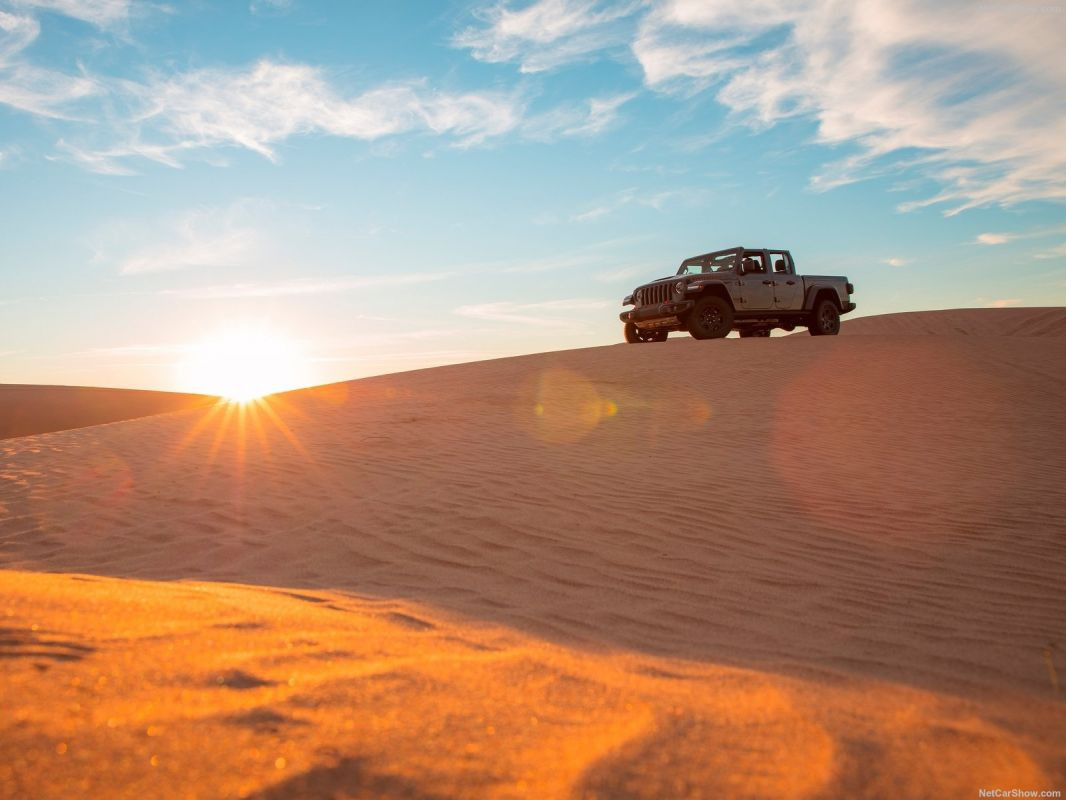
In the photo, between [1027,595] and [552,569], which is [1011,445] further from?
[552,569]

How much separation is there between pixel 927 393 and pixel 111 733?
12.4 m

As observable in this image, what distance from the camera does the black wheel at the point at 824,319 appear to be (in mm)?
17422

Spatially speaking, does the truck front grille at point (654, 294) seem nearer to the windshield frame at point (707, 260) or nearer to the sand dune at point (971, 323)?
the windshield frame at point (707, 260)

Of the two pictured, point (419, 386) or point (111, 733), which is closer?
point (111, 733)

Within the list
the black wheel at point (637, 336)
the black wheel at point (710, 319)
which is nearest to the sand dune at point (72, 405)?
the black wheel at point (637, 336)

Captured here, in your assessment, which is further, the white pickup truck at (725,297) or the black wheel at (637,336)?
the black wheel at (637,336)

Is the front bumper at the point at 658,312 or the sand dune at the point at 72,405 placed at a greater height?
the front bumper at the point at 658,312

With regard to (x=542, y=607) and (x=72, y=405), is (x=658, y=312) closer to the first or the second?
(x=542, y=607)

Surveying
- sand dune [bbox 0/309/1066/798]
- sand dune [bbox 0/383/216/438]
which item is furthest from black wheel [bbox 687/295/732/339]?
sand dune [bbox 0/383/216/438]

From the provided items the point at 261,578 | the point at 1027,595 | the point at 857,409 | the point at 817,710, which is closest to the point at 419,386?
the point at 857,409

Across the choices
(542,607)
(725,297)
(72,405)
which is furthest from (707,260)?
(72,405)

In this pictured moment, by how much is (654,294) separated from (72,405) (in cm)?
1864

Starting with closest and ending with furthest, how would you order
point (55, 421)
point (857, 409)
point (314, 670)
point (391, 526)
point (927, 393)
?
point (314, 670)
point (391, 526)
point (857, 409)
point (927, 393)
point (55, 421)

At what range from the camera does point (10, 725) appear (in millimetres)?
1721
